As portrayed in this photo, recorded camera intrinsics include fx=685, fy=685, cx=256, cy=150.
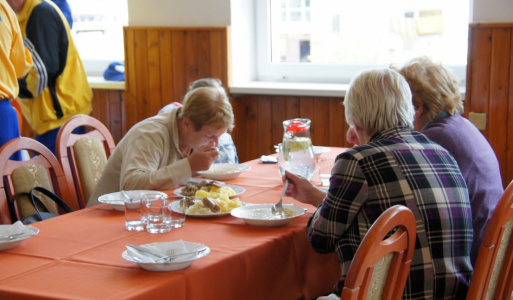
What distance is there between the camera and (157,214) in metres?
1.92

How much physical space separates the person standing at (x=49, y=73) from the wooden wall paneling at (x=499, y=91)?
2.31 m

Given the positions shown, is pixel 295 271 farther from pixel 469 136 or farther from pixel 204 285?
pixel 469 136

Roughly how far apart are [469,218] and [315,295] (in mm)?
517

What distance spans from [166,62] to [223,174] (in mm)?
1932

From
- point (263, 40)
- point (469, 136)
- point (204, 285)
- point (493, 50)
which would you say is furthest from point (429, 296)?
point (263, 40)

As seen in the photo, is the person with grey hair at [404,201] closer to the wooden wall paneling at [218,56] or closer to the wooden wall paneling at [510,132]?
the wooden wall paneling at [510,132]

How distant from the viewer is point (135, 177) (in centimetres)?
243

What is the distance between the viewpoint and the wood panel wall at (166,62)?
425cm

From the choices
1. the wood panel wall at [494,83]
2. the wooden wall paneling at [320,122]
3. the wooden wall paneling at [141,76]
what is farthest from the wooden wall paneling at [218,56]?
the wood panel wall at [494,83]

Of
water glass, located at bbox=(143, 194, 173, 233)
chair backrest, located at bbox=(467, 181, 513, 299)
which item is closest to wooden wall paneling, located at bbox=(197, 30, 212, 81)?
water glass, located at bbox=(143, 194, 173, 233)

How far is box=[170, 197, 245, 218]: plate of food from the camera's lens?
2066 millimetres

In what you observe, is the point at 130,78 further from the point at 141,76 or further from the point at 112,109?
the point at 112,109

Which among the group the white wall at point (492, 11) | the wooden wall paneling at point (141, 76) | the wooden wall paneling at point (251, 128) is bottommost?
the wooden wall paneling at point (251, 128)

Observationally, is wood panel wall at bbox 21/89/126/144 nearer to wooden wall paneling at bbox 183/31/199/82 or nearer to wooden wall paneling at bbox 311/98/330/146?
wooden wall paneling at bbox 183/31/199/82
